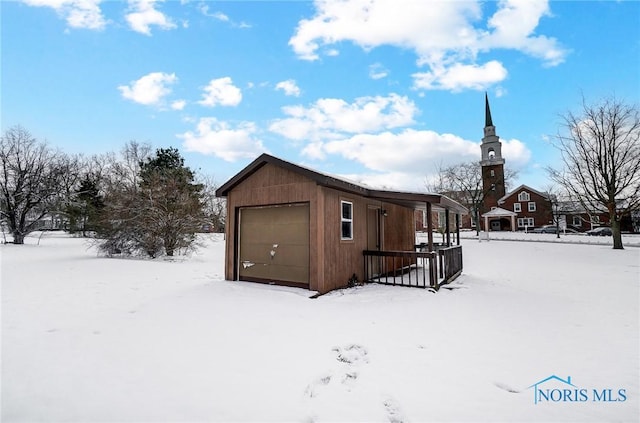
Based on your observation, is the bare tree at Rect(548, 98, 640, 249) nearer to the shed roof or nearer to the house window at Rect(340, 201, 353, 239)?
the shed roof

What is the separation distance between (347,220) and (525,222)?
4086 cm

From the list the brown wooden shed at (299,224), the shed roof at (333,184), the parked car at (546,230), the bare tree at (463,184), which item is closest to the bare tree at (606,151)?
the bare tree at (463,184)

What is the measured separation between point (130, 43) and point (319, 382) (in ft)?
40.1

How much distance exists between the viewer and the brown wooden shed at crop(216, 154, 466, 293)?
6.95 m

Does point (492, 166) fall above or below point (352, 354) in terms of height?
above

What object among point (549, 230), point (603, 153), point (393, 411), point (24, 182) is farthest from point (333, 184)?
point (549, 230)

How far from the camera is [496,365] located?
3469mm

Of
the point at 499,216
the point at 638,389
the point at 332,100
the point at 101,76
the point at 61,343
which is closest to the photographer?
the point at 638,389

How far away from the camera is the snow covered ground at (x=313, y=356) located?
2600 mm

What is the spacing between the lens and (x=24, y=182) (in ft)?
66.1

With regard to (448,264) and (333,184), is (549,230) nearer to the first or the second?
(448,264)

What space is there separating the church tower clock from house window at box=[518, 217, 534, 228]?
12.2 ft

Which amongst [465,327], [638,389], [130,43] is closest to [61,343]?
[465,327]

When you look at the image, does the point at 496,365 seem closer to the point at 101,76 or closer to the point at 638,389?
the point at 638,389
